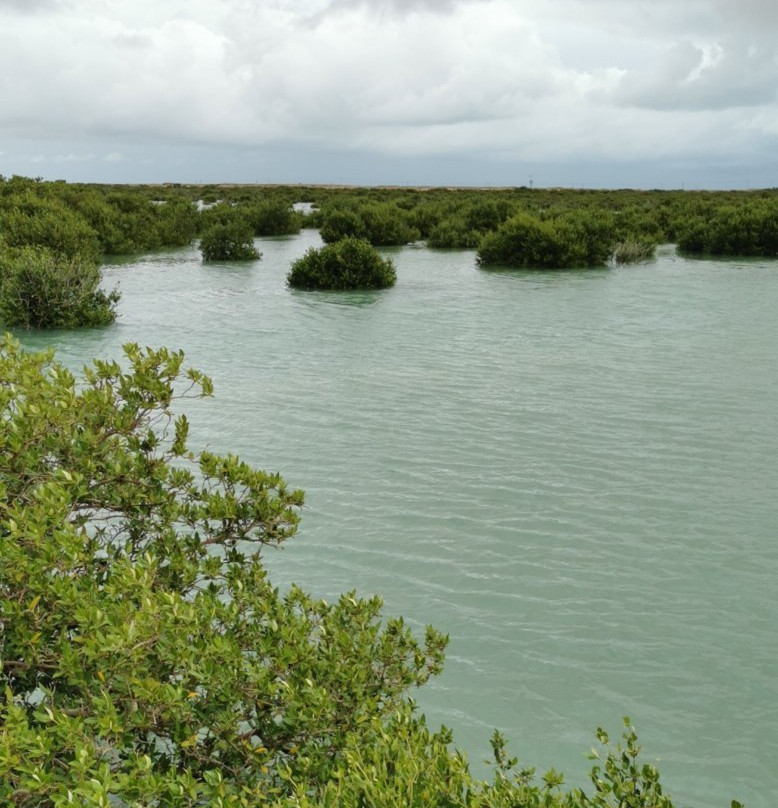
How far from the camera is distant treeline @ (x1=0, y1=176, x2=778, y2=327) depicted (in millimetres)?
18100

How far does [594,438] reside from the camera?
34.8 ft

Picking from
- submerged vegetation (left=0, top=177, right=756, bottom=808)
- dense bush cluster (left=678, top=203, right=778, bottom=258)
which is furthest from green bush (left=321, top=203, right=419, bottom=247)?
submerged vegetation (left=0, top=177, right=756, bottom=808)

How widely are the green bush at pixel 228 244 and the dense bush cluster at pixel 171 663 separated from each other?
28873 millimetres

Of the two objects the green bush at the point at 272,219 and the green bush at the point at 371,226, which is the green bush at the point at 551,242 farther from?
the green bush at the point at 272,219

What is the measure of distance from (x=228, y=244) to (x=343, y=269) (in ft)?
30.0

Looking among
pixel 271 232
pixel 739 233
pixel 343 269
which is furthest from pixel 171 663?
pixel 271 232

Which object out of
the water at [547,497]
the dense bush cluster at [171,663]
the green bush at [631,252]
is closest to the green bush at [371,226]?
the green bush at [631,252]

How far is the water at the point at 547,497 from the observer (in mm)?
5262

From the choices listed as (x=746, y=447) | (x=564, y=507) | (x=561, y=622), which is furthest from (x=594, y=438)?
(x=561, y=622)

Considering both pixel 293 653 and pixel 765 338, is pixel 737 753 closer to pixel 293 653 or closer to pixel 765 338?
pixel 293 653

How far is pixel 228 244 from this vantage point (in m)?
32.5

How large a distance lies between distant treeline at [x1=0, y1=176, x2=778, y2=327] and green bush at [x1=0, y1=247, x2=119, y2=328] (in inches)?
0.8

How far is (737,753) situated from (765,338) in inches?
561

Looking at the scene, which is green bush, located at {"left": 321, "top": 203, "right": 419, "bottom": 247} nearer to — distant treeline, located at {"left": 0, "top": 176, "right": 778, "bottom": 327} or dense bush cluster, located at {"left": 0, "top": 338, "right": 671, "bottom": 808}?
distant treeline, located at {"left": 0, "top": 176, "right": 778, "bottom": 327}
